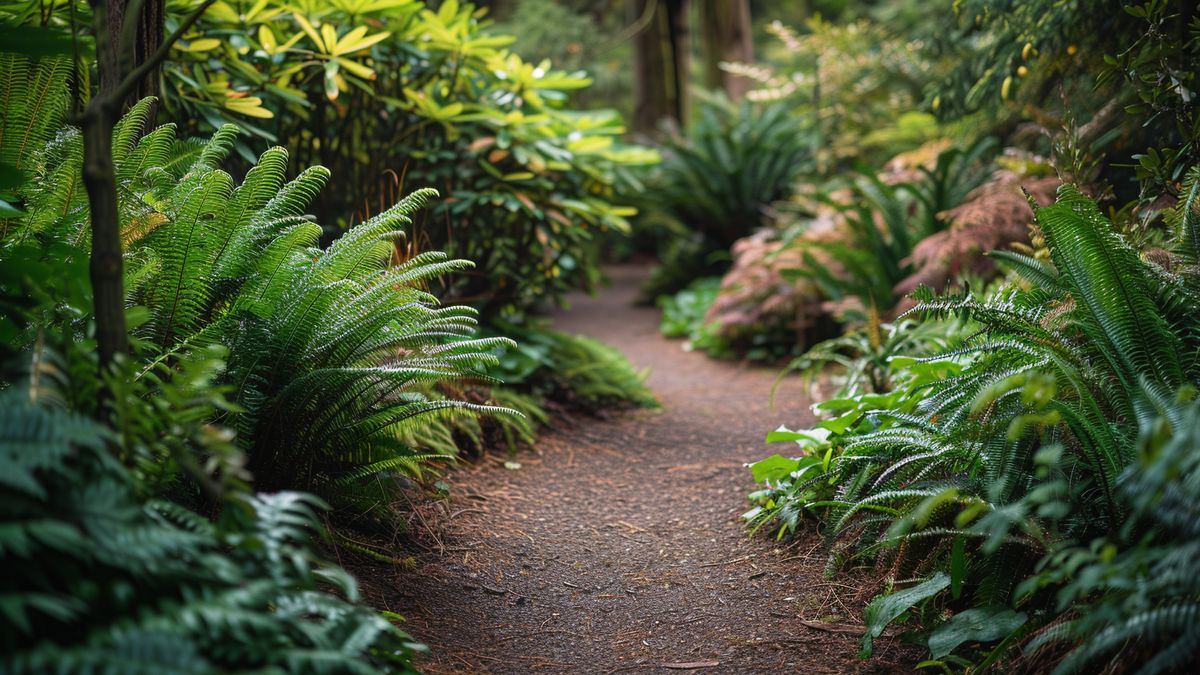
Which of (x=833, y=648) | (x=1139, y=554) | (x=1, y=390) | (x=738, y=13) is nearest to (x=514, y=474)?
(x=833, y=648)

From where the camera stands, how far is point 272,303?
236 cm

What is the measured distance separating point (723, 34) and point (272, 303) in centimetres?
878

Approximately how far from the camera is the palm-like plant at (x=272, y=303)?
2271mm

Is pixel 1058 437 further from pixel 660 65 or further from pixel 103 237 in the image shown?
pixel 660 65

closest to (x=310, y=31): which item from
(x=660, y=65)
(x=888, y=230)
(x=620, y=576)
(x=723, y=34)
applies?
(x=620, y=576)

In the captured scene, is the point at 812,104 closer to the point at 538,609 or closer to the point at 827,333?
the point at 827,333

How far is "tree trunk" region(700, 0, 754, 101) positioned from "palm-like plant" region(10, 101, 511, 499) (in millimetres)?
8361

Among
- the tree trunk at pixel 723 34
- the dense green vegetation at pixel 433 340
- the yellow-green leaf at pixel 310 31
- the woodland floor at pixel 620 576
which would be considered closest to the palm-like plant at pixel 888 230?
the dense green vegetation at pixel 433 340

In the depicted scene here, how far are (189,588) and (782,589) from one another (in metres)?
1.70

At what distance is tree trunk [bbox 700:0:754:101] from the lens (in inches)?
391

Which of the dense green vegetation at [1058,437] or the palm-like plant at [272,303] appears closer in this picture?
the dense green vegetation at [1058,437]

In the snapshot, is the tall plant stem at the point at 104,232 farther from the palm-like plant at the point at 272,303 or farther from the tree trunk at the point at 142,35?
the tree trunk at the point at 142,35

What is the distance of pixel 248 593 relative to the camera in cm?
134

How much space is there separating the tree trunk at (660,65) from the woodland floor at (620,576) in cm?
671
